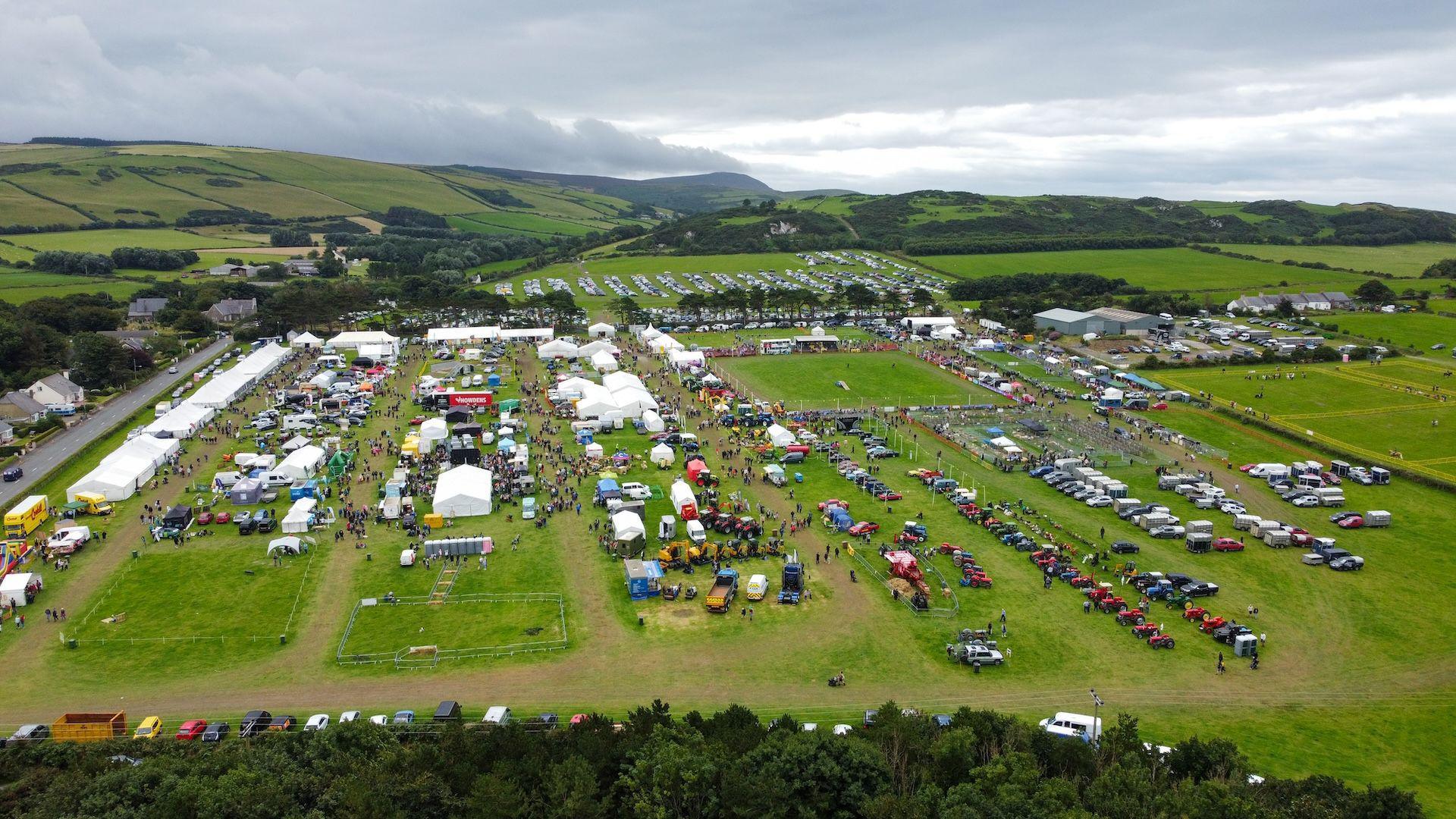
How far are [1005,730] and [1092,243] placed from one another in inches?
5668

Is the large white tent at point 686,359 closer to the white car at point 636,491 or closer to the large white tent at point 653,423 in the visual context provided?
the large white tent at point 653,423

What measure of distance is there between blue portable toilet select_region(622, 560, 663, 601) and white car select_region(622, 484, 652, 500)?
7.59 meters

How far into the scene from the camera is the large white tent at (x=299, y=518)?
117 ft

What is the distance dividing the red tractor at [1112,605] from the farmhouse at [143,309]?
96875mm

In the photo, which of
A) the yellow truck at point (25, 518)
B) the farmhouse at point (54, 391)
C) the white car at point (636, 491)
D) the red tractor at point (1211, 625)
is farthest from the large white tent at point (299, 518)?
the red tractor at point (1211, 625)

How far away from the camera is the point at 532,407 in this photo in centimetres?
5725

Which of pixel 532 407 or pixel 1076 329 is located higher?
pixel 1076 329

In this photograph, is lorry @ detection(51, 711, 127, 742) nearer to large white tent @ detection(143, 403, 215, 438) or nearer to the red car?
the red car

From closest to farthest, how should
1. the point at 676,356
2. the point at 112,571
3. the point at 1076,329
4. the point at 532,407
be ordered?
the point at 112,571
the point at 532,407
the point at 676,356
the point at 1076,329

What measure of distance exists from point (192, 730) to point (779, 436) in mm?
31469

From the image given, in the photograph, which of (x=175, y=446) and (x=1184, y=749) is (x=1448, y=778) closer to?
(x=1184, y=749)

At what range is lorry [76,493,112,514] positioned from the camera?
37.6m

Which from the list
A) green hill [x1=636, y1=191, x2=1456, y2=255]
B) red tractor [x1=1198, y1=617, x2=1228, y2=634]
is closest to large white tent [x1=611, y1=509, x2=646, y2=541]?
red tractor [x1=1198, y1=617, x2=1228, y2=634]

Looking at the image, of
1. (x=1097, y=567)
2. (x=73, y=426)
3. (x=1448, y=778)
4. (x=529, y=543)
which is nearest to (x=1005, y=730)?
(x=1448, y=778)
